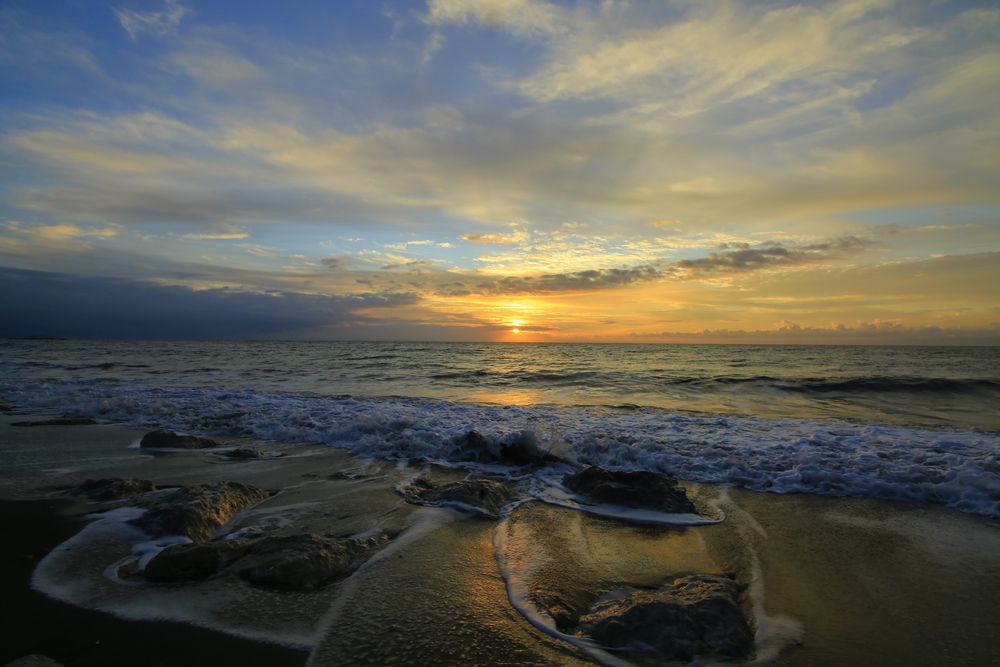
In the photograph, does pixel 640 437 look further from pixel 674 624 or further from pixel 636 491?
pixel 674 624

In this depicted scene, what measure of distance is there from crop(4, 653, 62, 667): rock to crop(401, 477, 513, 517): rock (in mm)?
3874

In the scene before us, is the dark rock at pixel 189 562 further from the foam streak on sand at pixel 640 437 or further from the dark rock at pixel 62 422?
the dark rock at pixel 62 422

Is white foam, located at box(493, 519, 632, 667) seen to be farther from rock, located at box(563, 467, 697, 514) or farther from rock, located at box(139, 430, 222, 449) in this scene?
rock, located at box(139, 430, 222, 449)

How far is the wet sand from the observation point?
10.7ft

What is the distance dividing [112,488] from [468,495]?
4780 millimetres

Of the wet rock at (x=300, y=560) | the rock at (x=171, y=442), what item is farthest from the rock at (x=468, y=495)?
the rock at (x=171, y=442)

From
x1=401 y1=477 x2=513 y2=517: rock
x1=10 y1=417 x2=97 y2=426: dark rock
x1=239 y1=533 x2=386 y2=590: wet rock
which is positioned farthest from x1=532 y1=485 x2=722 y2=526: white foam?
A: x1=10 y1=417 x2=97 y2=426: dark rock

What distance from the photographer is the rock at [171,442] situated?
9391mm

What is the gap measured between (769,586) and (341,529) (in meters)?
4.34

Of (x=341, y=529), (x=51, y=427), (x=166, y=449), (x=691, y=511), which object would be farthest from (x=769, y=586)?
(x=51, y=427)

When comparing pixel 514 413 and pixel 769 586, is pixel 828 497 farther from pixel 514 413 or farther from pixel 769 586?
pixel 514 413

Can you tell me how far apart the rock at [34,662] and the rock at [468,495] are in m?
3.87

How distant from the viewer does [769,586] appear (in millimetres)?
4289

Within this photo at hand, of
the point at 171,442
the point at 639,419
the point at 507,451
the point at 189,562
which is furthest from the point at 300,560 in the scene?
the point at 639,419
